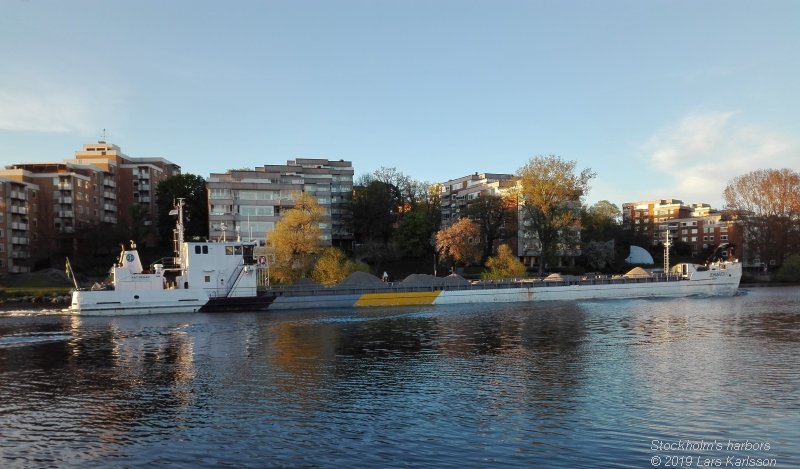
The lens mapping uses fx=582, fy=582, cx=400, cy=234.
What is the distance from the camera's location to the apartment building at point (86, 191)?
97.8 meters

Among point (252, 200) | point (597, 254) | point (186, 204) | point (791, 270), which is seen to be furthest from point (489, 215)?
point (186, 204)

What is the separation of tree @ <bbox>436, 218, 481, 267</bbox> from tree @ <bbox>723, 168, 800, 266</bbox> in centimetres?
4938

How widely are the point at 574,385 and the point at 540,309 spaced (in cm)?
3285

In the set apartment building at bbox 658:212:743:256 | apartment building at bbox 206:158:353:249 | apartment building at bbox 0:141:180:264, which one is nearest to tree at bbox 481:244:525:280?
apartment building at bbox 206:158:353:249

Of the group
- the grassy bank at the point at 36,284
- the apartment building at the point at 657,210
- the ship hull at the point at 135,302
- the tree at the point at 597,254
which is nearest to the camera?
the ship hull at the point at 135,302

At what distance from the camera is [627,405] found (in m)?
17.2

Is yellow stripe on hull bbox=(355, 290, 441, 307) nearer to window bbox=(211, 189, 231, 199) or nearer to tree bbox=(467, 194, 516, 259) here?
tree bbox=(467, 194, 516, 259)

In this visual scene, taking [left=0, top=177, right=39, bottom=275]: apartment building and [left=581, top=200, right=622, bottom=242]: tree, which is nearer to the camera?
[left=0, top=177, right=39, bottom=275]: apartment building

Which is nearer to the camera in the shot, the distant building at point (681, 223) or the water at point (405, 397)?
the water at point (405, 397)

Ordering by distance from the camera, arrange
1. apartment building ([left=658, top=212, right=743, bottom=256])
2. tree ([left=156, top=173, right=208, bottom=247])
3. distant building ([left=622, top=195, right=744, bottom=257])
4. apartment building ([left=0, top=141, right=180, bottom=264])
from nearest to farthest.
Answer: apartment building ([left=0, top=141, right=180, bottom=264])
tree ([left=156, top=173, right=208, bottom=247])
distant building ([left=622, top=195, right=744, bottom=257])
apartment building ([left=658, top=212, right=743, bottom=256])

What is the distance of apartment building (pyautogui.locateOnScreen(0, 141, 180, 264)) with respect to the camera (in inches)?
3848

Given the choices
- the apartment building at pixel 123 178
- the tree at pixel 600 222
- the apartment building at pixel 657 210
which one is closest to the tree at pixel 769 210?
the tree at pixel 600 222

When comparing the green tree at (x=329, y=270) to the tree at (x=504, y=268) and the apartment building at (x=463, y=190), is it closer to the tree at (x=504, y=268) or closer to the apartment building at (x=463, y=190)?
the tree at (x=504, y=268)

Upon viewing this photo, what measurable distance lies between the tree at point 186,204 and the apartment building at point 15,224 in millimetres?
20973
